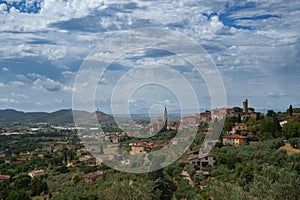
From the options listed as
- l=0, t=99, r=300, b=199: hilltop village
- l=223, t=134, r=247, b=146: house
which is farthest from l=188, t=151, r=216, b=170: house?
l=223, t=134, r=247, b=146: house

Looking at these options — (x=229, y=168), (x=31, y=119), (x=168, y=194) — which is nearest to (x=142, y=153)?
(x=229, y=168)

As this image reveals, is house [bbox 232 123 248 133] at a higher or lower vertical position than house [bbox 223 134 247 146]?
higher

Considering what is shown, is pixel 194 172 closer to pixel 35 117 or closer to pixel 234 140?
pixel 234 140

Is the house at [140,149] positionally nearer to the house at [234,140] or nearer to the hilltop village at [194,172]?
the hilltop village at [194,172]

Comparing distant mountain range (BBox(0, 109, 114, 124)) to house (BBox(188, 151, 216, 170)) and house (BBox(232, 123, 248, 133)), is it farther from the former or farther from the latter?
house (BBox(188, 151, 216, 170))

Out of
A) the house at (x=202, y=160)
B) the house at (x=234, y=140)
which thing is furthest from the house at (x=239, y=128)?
the house at (x=202, y=160)

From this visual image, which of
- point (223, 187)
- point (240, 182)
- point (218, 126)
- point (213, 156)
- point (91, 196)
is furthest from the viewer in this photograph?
point (218, 126)

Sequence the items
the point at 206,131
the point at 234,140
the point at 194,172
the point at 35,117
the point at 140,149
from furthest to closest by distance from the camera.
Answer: the point at 35,117 → the point at 206,131 → the point at 234,140 → the point at 140,149 → the point at 194,172

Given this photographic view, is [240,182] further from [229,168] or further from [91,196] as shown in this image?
[91,196]

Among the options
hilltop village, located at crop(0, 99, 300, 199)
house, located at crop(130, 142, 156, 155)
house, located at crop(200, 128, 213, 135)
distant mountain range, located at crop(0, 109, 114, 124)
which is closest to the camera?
hilltop village, located at crop(0, 99, 300, 199)

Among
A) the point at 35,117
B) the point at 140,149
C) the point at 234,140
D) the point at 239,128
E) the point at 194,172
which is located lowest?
the point at 194,172

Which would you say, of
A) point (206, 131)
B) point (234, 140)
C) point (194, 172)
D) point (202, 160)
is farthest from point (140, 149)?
point (234, 140)
